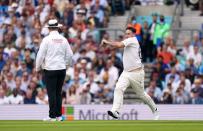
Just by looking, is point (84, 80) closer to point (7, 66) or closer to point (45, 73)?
point (7, 66)

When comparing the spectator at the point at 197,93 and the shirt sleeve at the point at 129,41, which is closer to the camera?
the shirt sleeve at the point at 129,41

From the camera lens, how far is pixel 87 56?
33188 mm

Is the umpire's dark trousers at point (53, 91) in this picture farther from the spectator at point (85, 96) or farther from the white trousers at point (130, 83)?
the spectator at point (85, 96)

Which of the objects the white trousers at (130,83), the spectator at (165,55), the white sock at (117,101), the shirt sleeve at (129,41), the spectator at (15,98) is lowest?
the spectator at (15,98)

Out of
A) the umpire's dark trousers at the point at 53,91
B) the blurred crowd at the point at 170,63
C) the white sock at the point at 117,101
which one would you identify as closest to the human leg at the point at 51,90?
the umpire's dark trousers at the point at 53,91

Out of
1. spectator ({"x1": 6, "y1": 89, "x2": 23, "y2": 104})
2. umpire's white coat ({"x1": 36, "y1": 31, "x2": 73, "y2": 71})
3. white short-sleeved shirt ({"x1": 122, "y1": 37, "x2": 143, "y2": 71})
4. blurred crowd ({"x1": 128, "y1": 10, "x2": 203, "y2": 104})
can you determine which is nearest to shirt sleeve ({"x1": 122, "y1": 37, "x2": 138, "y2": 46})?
white short-sleeved shirt ({"x1": 122, "y1": 37, "x2": 143, "y2": 71})

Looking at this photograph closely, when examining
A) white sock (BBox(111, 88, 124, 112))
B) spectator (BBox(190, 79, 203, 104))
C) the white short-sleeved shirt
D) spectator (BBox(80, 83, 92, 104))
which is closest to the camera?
white sock (BBox(111, 88, 124, 112))

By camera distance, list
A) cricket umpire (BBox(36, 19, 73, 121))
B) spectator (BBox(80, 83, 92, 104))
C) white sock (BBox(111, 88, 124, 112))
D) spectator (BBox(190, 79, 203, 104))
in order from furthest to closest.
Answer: spectator (BBox(80, 83, 92, 104))
spectator (BBox(190, 79, 203, 104))
cricket umpire (BBox(36, 19, 73, 121))
white sock (BBox(111, 88, 124, 112))

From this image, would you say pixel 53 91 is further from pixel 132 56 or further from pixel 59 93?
pixel 132 56

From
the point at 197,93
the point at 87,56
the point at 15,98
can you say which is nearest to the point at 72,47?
the point at 87,56

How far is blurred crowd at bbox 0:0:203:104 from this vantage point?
31109 millimetres

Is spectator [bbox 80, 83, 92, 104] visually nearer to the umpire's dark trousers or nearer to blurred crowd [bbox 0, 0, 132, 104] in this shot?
blurred crowd [bbox 0, 0, 132, 104]

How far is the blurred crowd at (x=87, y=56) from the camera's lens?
31.1 metres

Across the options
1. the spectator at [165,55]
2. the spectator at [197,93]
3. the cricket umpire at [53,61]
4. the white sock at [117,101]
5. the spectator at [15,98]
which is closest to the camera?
the white sock at [117,101]
